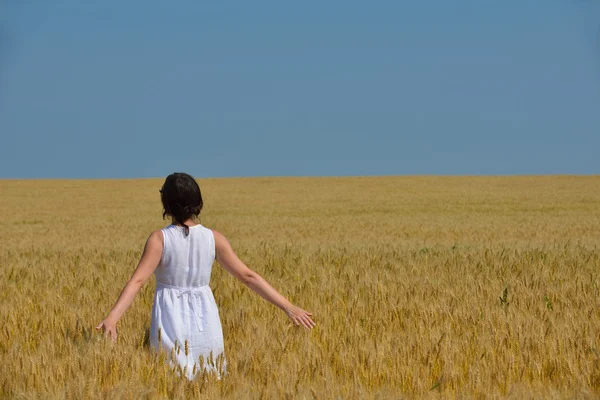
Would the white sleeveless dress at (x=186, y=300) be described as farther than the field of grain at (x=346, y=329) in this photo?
Yes

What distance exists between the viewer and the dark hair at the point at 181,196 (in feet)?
12.8

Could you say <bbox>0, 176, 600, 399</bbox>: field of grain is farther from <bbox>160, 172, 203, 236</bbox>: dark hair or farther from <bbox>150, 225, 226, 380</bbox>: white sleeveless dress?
<bbox>160, 172, 203, 236</bbox>: dark hair

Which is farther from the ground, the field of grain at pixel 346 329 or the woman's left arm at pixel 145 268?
the woman's left arm at pixel 145 268

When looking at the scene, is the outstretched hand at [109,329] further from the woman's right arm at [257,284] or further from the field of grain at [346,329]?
the woman's right arm at [257,284]

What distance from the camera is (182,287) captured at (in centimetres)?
415

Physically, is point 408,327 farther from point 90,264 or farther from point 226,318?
point 90,264

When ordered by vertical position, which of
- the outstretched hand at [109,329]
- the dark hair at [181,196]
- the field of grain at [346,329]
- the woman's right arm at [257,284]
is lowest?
the field of grain at [346,329]

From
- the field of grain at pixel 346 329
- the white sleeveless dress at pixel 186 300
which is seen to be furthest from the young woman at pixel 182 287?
the field of grain at pixel 346 329

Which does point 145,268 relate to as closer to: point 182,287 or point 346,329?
point 182,287

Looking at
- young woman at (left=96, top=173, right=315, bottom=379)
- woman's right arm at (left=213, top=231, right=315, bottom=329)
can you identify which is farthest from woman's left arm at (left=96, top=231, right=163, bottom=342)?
woman's right arm at (left=213, top=231, right=315, bottom=329)

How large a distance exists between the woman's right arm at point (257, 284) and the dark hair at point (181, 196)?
0.81ft

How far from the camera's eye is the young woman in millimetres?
3988

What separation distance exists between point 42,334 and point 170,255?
1780mm

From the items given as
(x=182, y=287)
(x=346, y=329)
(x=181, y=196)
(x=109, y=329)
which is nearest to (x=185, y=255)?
(x=182, y=287)
